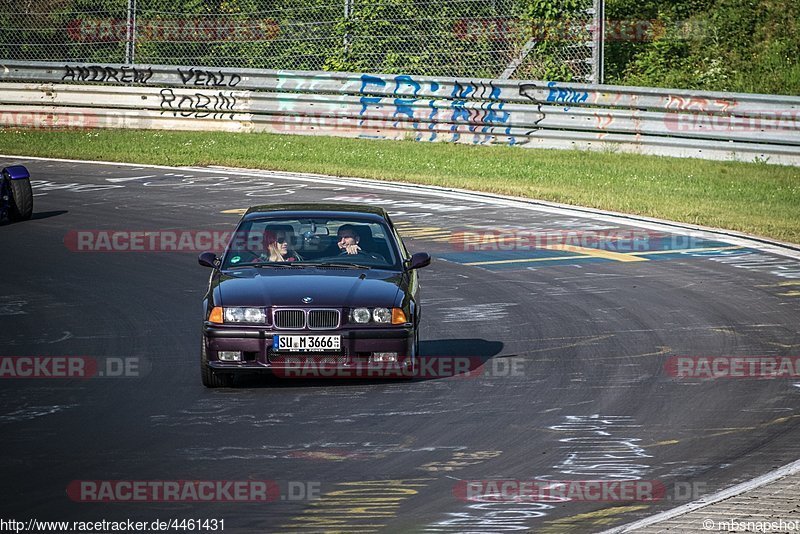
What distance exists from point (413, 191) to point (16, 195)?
6.78 metres

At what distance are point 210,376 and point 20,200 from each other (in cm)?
1044

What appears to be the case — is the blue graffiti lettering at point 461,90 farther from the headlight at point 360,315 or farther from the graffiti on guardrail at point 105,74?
the headlight at point 360,315

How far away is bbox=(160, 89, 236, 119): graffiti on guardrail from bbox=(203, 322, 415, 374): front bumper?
64.3 ft

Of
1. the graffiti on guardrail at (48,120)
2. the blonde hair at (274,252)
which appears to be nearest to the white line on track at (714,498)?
the blonde hair at (274,252)

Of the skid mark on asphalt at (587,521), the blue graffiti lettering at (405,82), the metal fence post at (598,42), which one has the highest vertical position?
the metal fence post at (598,42)

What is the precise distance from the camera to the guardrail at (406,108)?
2464cm

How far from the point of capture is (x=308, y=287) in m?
10.7

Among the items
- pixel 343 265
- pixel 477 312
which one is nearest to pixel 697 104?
pixel 477 312

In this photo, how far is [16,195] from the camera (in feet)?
65.1

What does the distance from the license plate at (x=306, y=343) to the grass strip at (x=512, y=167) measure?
996 cm

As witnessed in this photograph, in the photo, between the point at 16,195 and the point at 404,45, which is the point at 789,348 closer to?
the point at 16,195

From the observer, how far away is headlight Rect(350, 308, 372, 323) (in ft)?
34.2

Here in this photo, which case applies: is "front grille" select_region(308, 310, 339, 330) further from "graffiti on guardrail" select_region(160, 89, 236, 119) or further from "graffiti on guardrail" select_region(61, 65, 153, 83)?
"graffiti on guardrail" select_region(61, 65, 153, 83)

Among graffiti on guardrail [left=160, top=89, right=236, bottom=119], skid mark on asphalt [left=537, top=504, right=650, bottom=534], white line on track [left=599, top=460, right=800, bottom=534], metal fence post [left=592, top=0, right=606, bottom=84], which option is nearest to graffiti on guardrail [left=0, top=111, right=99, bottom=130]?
graffiti on guardrail [left=160, top=89, right=236, bottom=119]
